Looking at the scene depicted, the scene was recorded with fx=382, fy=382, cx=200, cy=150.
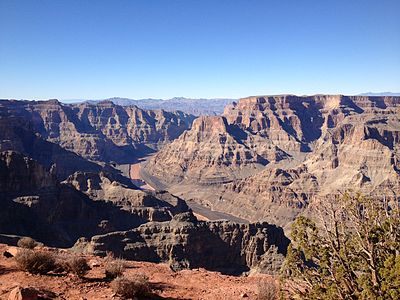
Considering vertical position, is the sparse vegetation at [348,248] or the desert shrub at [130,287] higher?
the sparse vegetation at [348,248]

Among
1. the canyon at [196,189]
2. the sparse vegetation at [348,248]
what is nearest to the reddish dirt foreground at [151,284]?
the canyon at [196,189]

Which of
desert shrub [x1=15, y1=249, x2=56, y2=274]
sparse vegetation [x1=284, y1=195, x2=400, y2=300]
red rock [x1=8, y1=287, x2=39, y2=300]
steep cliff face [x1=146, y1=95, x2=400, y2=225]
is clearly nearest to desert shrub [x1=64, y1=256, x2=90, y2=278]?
desert shrub [x1=15, y1=249, x2=56, y2=274]

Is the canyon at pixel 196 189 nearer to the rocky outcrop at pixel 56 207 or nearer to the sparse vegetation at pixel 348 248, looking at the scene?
the rocky outcrop at pixel 56 207

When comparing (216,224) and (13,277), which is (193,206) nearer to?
(216,224)

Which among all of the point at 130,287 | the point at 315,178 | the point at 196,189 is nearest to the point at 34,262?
the point at 130,287

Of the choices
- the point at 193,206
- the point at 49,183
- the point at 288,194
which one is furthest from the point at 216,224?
the point at 193,206

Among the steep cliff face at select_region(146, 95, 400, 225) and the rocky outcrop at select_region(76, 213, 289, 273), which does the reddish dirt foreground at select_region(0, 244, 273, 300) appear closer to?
the rocky outcrop at select_region(76, 213, 289, 273)
